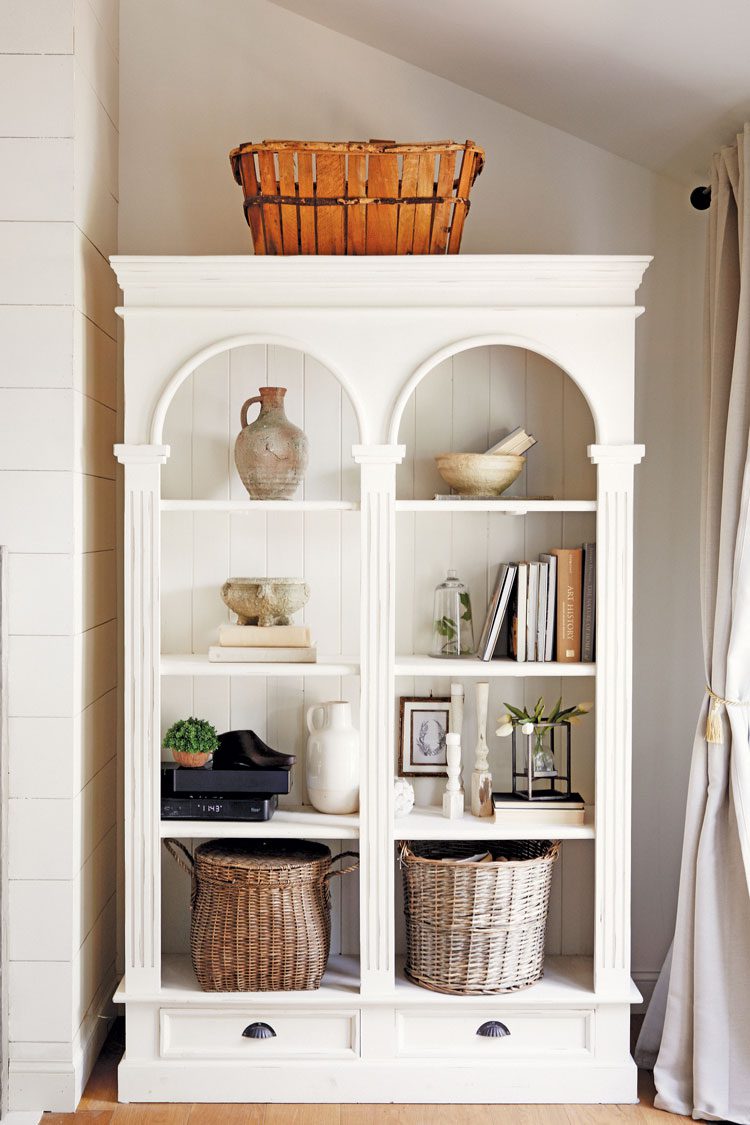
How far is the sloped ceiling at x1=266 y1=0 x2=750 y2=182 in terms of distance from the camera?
7.25 ft

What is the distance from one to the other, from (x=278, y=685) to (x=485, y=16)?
176cm

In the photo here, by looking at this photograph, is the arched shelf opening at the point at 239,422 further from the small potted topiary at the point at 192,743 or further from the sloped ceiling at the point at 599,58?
the sloped ceiling at the point at 599,58

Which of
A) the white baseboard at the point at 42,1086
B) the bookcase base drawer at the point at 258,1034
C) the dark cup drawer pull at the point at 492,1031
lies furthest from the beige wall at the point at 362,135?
the white baseboard at the point at 42,1086

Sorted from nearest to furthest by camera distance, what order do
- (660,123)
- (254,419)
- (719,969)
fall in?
(719,969) < (660,123) < (254,419)

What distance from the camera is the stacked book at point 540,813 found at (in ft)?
8.44

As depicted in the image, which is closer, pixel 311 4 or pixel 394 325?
pixel 394 325

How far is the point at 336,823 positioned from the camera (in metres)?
2.56

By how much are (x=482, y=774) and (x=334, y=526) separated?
0.78 meters

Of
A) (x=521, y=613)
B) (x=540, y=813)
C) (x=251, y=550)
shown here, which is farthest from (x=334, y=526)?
(x=540, y=813)

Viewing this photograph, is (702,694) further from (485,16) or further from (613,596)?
(485,16)

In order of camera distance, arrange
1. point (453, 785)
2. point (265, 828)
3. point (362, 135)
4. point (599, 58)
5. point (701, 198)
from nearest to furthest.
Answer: point (599, 58), point (265, 828), point (453, 785), point (701, 198), point (362, 135)

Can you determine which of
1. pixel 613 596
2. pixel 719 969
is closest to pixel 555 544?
pixel 613 596

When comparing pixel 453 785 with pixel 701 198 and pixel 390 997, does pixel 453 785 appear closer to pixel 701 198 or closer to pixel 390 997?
pixel 390 997

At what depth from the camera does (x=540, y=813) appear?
258 centimetres
